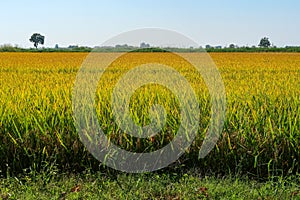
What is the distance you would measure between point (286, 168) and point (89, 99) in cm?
163

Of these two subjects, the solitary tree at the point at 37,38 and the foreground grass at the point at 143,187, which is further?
the solitary tree at the point at 37,38

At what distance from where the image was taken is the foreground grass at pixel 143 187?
103 inches

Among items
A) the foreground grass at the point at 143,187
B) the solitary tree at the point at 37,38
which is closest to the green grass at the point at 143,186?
the foreground grass at the point at 143,187

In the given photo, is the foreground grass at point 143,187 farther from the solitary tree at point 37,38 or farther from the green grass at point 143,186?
the solitary tree at point 37,38

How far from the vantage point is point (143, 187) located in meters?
2.76

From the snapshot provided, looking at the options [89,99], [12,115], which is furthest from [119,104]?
[12,115]

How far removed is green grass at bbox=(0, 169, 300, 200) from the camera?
103 inches

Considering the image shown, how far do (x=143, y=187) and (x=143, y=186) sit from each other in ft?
0.05

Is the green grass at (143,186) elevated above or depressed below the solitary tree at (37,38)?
below

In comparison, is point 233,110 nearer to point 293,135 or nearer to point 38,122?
point 293,135

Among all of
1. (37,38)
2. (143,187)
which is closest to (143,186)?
(143,187)

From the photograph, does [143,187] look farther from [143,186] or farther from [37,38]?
[37,38]

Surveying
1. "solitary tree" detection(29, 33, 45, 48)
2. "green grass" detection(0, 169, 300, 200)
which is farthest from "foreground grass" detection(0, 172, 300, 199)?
"solitary tree" detection(29, 33, 45, 48)

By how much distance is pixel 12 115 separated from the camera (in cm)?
329
